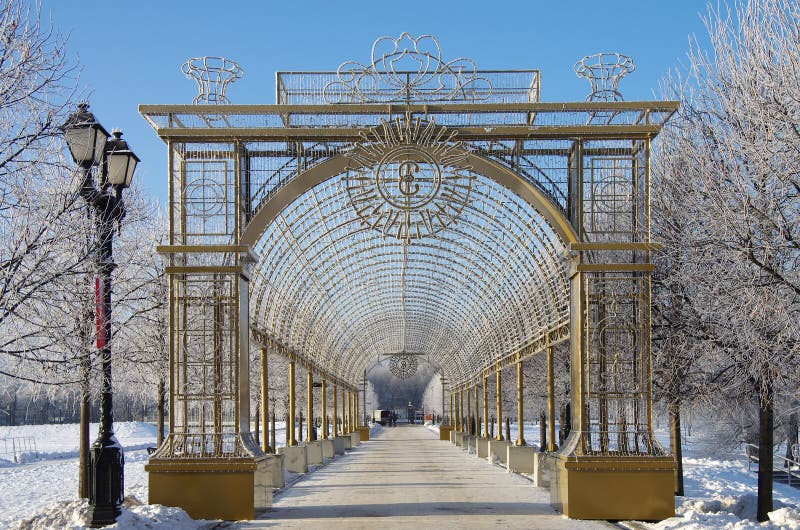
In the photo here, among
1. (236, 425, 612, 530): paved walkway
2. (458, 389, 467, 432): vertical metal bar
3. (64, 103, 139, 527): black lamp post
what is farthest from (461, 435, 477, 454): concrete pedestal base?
(64, 103, 139, 527): black lamp post

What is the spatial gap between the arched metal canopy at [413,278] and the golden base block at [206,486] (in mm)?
4145

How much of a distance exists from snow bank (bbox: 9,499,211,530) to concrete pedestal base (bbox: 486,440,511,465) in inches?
716

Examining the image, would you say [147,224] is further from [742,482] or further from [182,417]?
[742,482]

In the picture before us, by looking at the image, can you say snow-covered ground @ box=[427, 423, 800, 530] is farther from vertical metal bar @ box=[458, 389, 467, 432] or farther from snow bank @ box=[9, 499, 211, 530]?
vertical metal bar @ box=[458, 389, 467, 432]

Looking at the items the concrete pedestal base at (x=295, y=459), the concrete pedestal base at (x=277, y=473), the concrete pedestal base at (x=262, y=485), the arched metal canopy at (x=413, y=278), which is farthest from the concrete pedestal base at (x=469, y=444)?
the concrete pedestal base at (x=262, y=485)

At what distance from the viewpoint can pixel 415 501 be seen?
18172 mm

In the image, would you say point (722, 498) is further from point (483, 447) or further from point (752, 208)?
point (483, 447)

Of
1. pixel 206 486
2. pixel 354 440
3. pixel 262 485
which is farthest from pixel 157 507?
pixel 354 440

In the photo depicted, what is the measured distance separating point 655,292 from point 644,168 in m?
4.02

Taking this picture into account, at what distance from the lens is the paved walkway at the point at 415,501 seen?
48.5 ft

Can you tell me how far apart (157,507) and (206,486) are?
45.6 inches

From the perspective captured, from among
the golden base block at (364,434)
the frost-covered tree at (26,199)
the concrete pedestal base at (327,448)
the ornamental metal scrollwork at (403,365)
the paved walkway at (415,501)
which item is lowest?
the golden base block at (364,434)

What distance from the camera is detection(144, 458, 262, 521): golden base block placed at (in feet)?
49.6

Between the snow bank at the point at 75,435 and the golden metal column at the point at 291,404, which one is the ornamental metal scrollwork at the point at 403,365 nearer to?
the snow bank at the point at 75,435
